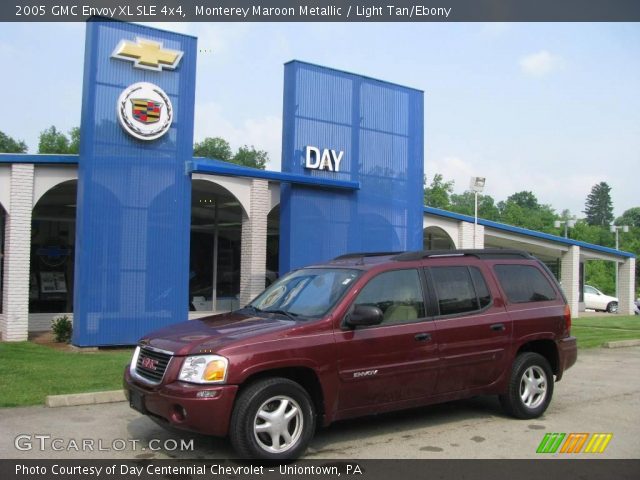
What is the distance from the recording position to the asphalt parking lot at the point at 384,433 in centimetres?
605

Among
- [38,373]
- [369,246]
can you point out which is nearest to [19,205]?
[38,373]

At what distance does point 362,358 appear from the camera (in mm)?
6109

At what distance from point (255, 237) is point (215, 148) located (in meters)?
71.5

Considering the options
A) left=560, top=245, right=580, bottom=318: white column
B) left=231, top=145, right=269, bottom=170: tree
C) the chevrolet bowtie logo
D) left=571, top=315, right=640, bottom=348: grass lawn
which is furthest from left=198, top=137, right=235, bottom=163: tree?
the chevrolet bowtie logo

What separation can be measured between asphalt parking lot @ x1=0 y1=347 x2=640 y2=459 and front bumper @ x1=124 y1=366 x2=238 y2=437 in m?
0.64

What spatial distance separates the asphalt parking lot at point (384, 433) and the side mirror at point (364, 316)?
1.20 m

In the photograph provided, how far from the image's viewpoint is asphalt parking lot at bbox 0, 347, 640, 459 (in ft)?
19.9

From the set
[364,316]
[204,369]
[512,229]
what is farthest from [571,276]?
[204,369]

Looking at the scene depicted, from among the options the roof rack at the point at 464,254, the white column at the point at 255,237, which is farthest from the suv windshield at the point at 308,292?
the white column at the point at 255,237

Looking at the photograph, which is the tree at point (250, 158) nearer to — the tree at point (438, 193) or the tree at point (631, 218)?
the tree at point (438, 193)

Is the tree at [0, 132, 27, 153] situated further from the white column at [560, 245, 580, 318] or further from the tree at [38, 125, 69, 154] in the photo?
the white column at [560, 245, 580, 318]

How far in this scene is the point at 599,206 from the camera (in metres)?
140

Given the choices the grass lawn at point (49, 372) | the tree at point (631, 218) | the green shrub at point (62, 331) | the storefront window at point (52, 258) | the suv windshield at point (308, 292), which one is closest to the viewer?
the suv windshield at point (308, 292)

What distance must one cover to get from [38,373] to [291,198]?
721cm
